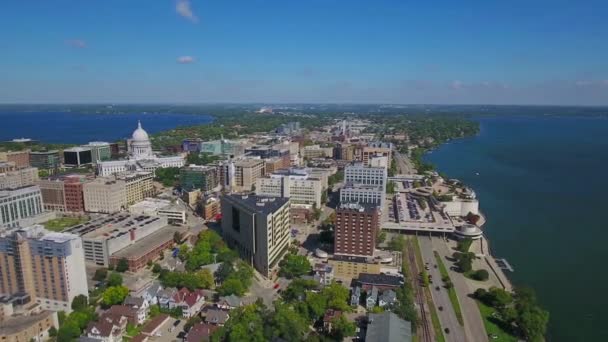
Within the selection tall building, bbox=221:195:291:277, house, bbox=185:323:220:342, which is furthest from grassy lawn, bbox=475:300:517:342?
house, bbox=185:323:220:342

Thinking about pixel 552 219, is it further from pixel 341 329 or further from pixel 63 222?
pixel 63 222

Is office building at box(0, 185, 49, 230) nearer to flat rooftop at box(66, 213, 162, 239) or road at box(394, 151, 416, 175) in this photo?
flat rooftop at box(66, 213, 162, 239)

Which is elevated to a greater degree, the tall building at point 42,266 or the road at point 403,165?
the tall building at point 42,266

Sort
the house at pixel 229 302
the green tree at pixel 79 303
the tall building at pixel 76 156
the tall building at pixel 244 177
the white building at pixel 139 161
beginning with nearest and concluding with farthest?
the green tree at pixel 79 303 → the house at pixel 229 302 → the tall building at pixel 244 177 → the white building at pixel 139 161 → the tall building at pixel 76 156

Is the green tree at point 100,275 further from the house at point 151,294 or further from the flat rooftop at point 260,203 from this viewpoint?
the flat rooftop at point 260,203

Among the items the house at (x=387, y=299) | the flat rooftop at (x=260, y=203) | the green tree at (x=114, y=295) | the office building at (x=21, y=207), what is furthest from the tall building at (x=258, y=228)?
the office building at (x=21, y=207)

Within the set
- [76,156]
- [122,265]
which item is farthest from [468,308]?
[76,156]

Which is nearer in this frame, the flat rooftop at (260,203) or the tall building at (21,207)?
the flat rooftop at (260,203)
